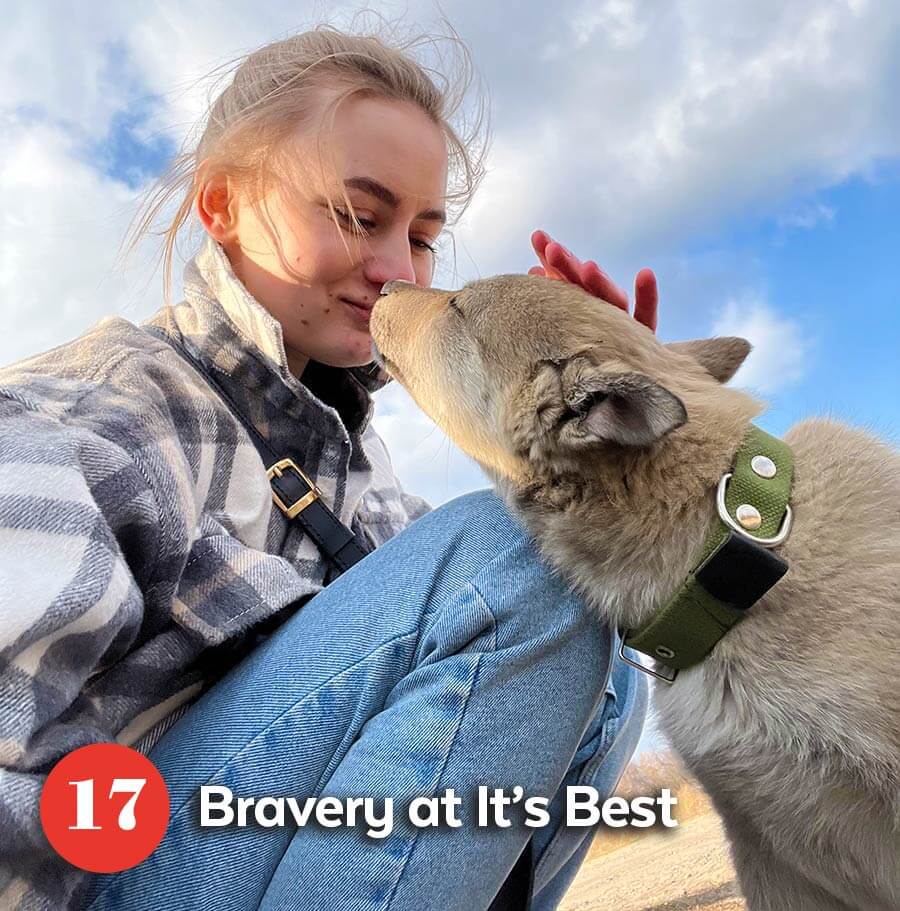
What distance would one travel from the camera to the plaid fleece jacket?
1.53m

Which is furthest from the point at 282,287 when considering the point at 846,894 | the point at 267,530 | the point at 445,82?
the point at 846,894

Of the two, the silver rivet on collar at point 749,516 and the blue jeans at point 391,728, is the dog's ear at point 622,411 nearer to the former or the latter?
the silver rivet on collar at point 749,516

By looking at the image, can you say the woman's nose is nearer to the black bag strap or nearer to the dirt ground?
the black bag strap

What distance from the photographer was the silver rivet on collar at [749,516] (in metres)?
1.98

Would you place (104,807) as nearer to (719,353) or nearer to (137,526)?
(137,526)

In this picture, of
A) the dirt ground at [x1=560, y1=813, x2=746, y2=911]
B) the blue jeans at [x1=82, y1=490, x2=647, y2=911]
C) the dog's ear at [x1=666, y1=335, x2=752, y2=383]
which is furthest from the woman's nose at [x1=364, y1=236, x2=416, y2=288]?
the dirt ground at [x1=560, y1=813, x2=746, y2=911]

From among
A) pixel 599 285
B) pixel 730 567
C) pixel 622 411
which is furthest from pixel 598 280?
pixel 730 567

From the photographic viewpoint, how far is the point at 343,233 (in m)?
2.80

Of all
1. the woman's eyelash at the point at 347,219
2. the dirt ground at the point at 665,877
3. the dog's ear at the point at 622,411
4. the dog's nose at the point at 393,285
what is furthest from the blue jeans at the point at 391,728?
the dirt ground at the point at 665,877

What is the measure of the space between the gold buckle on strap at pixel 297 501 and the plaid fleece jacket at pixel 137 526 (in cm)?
3

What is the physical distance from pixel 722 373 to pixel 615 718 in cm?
122

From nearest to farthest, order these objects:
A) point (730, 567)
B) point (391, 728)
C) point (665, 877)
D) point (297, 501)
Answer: point (391, 728) → point (730, 567) → point (297, 501) → point (665, 877)

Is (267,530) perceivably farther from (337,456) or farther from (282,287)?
(282,287)

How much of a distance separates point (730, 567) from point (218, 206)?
2.13 m
